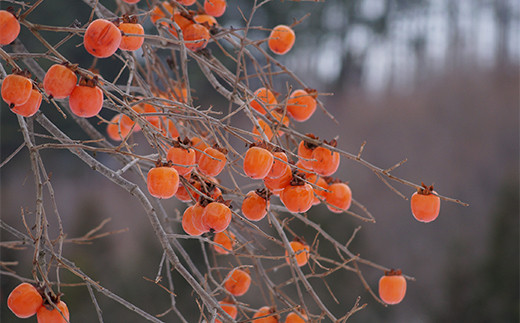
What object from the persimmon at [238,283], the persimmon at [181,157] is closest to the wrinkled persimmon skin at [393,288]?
the persimmon at [238,283]

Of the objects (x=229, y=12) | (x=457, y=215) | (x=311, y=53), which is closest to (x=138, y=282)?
(x=457, y=215)

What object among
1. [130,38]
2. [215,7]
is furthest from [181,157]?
[215,7]

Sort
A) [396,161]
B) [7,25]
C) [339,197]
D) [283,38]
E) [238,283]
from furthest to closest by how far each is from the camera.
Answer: [396,161] < [283,38] < [238,283] < [339,197] < [7,25]

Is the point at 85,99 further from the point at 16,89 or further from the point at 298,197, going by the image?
the point at 298,197

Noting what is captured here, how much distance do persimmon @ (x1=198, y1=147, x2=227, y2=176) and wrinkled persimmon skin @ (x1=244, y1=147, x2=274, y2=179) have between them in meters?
0.08

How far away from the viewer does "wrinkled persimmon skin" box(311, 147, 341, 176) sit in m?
1.03

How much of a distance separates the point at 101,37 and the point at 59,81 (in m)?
0.10

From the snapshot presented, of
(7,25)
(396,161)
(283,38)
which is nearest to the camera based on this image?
(7,25)

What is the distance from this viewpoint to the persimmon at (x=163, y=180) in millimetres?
842

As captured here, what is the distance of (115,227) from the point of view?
6.93 meters

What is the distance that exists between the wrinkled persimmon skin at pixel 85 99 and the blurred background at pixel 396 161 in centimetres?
334

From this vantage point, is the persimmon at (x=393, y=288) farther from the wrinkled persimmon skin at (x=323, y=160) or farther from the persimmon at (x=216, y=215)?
the persimmon at (x=216, y=215)

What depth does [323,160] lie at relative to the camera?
1.03m

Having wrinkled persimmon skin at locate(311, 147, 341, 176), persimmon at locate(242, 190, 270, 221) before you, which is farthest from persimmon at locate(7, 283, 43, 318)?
wrinkled persimmon skin at locate(311, 147, 341, 176)
